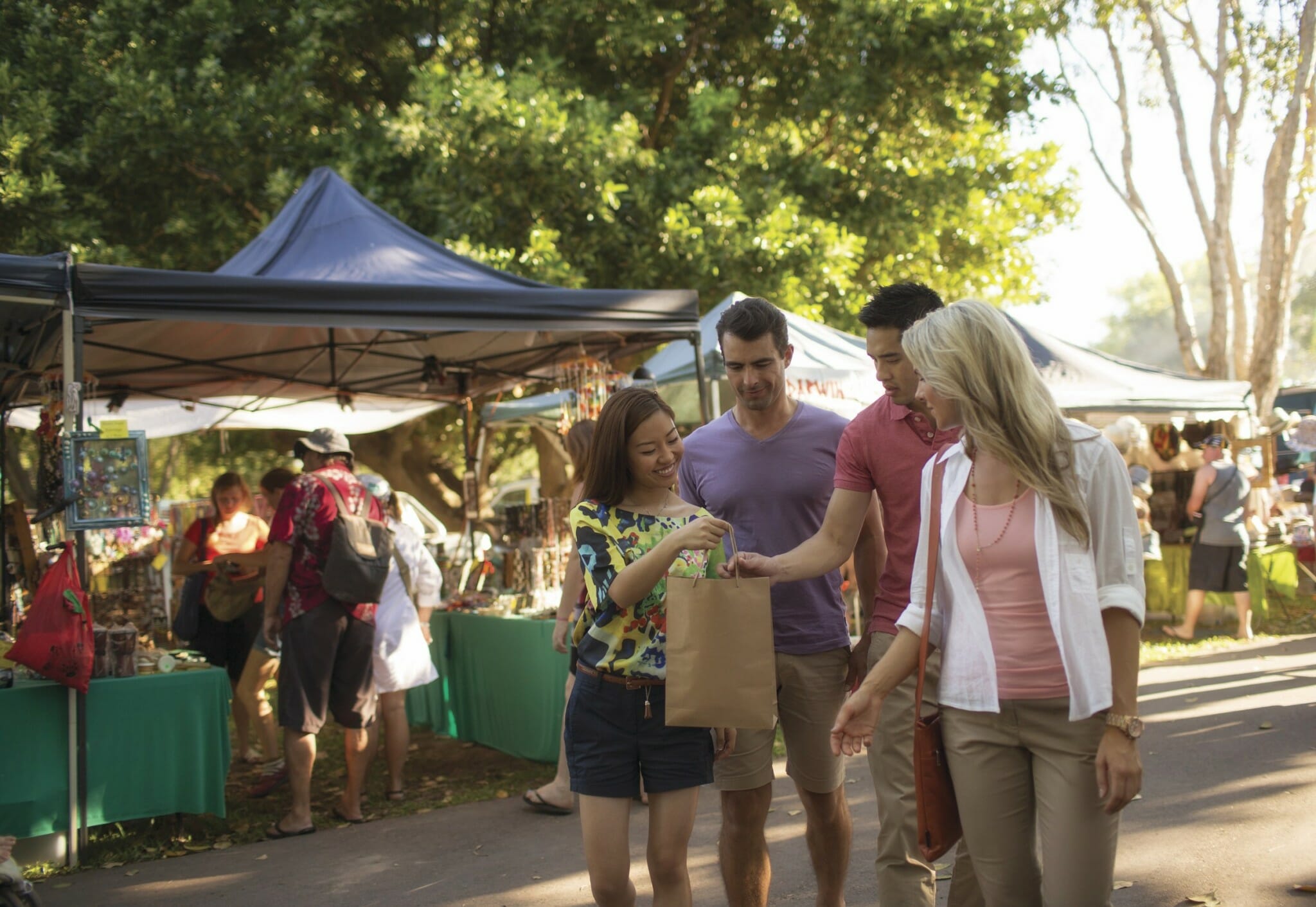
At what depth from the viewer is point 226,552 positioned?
283 inches

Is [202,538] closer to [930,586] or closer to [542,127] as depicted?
[542,127]

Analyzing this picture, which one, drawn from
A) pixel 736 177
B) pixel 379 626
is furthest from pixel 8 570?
pixel 736 177

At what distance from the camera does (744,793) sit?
3.53m

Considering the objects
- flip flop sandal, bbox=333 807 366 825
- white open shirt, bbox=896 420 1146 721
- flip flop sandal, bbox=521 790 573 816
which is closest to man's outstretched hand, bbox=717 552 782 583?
white open shirt, bbox=896 420 1146 721

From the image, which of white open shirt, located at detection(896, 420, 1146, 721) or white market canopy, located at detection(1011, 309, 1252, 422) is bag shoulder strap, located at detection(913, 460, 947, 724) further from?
white market canopy, located at detection(1011, 309, 1252, 422)

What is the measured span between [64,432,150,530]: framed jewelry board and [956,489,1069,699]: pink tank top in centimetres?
420

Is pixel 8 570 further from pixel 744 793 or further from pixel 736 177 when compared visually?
pixel 736 177

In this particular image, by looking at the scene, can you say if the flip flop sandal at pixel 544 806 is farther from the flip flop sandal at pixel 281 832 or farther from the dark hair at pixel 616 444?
the dark hair at pixel 616 444

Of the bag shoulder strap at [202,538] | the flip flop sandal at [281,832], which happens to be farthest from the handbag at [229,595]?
the flip flop sandal at [281,832]

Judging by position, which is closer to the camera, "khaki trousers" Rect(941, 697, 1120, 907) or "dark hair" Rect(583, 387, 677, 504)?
"khaki trousers" Rect(941, 697, 1120, 907)

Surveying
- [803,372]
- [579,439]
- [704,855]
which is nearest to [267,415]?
[803,372]

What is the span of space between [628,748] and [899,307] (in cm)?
147

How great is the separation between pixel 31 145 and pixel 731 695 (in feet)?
37.1

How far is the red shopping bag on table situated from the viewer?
5.11 meters
